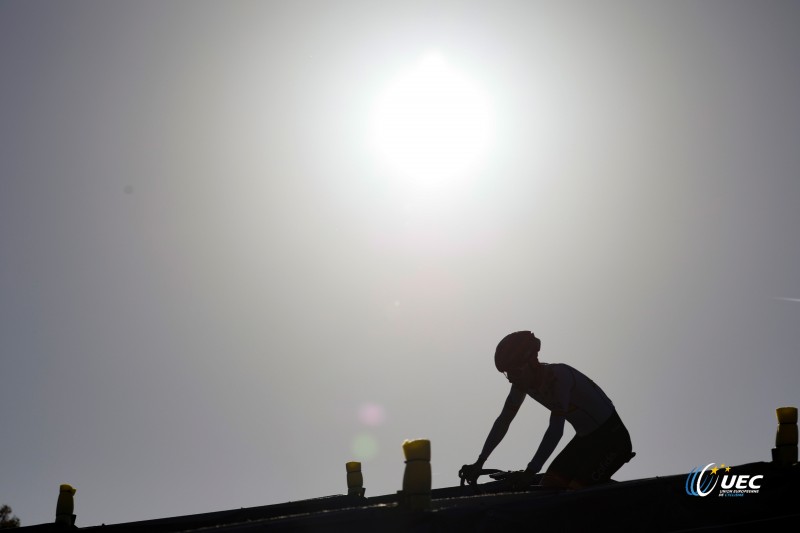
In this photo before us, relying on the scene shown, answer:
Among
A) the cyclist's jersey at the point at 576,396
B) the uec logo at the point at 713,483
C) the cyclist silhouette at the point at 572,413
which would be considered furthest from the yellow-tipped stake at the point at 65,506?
the uec logo at the point at 713,483

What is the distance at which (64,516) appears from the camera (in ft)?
30.5

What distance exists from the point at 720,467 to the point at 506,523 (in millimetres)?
2409

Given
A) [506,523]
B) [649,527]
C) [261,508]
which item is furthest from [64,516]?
[649,527]

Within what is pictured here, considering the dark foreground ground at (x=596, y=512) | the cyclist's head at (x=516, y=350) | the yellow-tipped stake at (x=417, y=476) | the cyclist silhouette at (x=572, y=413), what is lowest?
the dark foreground ground at (x=596, y=512)

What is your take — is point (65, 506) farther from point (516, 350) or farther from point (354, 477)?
point (516, 350)

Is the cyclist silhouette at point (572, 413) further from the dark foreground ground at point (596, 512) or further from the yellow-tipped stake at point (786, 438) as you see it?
the yellow-tipped stake at point (786, 438)

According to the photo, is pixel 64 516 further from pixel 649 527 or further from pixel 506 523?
pixel 649 527

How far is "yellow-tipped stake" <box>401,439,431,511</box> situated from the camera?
5.19 m

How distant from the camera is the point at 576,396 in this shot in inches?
293

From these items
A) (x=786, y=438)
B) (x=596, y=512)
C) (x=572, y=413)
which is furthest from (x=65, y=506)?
(x=786, y=438)

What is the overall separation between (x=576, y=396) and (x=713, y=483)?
1607 mm

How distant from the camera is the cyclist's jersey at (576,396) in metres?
7.35

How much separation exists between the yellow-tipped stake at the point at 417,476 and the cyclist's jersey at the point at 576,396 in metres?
2.30

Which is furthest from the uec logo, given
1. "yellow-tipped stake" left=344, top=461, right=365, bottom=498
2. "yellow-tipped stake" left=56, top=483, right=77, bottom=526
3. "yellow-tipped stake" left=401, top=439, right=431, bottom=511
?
"yellow-tipped stake" left=56, top=483, right=77, bottom=526
